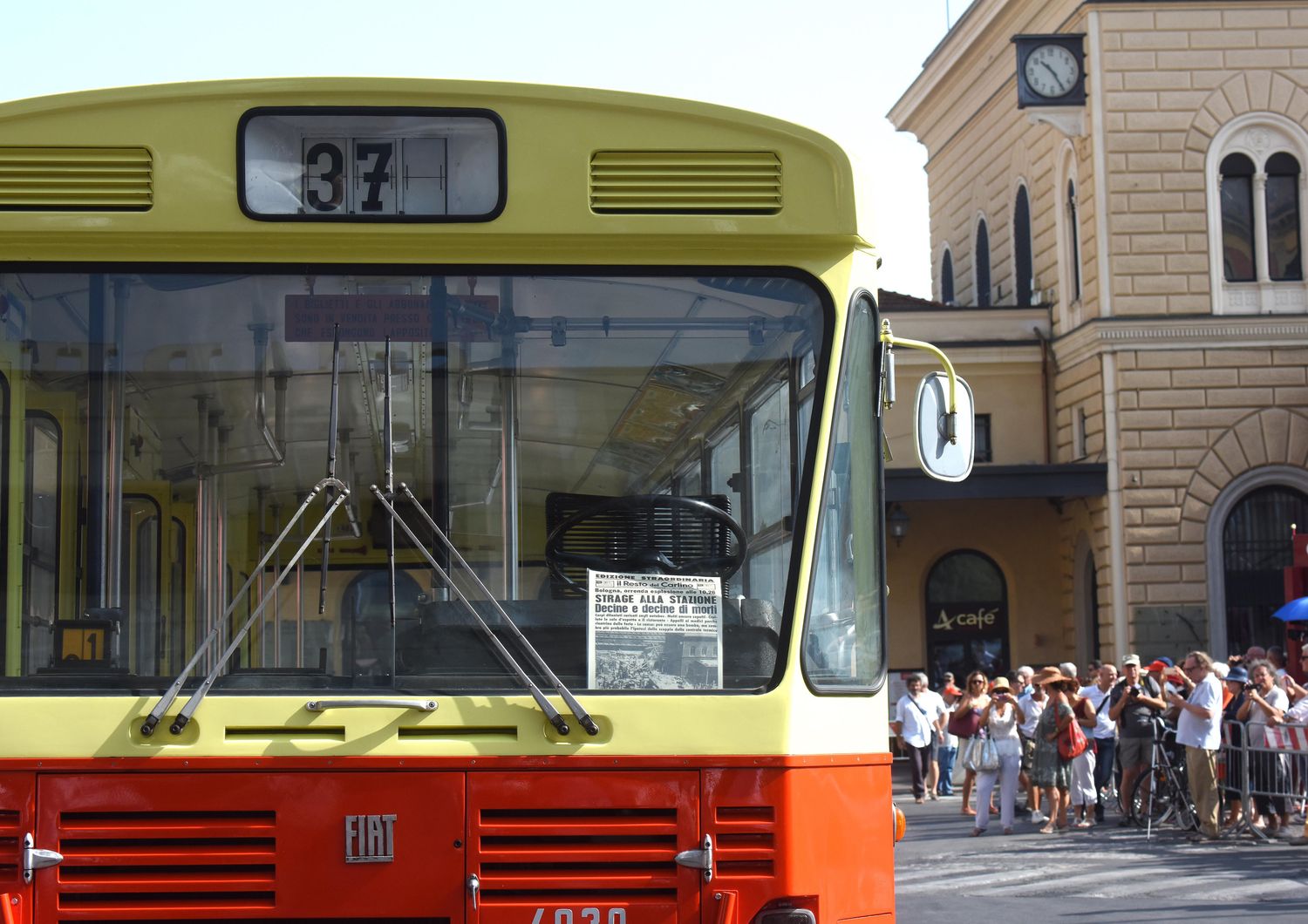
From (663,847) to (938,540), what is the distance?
30000 millimetres

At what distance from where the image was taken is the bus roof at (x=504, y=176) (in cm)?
494

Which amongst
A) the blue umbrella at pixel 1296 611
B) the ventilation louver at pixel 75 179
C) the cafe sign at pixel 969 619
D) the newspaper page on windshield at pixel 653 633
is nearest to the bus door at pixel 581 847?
the newspaper page on windshield at pixel 653 633

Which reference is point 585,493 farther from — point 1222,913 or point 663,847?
point 1222,913

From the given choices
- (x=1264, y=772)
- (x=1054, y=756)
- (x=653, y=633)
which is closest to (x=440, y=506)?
(x=653, y=633)

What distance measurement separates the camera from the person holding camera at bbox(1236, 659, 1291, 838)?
16375mm

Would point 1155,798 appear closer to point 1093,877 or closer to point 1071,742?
point 1071,742

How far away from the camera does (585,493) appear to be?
16.3 ft

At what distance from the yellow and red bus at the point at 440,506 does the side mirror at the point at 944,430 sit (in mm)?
268

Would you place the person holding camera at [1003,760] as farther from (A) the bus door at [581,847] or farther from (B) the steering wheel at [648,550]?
(A) the bus door at [581,847]

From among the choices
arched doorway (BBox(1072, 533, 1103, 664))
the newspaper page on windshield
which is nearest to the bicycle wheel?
the newspaper page on windshield

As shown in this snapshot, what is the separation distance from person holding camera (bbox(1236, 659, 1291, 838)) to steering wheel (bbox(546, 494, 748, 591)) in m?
12.5

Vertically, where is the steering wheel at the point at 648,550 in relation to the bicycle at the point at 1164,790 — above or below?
above

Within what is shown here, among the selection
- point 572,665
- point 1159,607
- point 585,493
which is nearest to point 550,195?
point 585,493

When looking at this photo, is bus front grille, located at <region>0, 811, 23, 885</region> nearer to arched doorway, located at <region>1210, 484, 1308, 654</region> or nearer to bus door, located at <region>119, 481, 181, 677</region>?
bus door, located at <region>119, 481, 181, 677</region>
